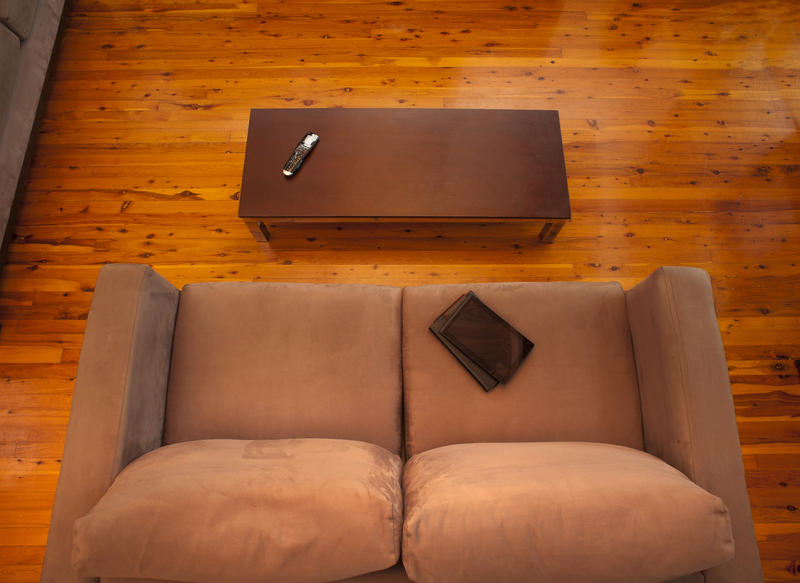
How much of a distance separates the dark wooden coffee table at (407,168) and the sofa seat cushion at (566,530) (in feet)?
3.60

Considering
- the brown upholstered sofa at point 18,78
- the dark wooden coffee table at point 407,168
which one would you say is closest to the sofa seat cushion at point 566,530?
the dark wooden coffee table at point 407,168

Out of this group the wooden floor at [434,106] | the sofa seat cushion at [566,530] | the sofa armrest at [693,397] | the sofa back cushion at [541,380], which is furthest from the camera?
the wooden floor at [434,106]

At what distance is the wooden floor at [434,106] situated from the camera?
6.29 feet

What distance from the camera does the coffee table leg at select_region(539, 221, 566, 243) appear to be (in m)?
1.98

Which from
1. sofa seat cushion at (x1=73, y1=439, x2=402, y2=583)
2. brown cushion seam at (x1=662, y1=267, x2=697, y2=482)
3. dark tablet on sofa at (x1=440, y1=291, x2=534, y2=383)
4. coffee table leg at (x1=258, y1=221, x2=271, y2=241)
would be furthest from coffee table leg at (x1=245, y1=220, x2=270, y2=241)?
brown cushion seam at (x1=662, y1=267, x2=697, y2=482)

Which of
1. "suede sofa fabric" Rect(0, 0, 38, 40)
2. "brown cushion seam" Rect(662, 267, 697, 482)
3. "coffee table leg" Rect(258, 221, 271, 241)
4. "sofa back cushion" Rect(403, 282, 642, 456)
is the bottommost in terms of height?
"coffee table leg" Rect(258, 221, 271, 241)

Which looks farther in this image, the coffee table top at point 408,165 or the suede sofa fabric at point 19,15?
the suede sofa fabric at point 19,15

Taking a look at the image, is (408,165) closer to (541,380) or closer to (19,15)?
(541,380)

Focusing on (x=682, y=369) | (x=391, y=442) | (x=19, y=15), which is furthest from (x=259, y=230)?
(x=682, y=369)

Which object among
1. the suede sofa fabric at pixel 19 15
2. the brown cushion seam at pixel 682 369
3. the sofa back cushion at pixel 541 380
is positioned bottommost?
the sofa back cushion at pixel 541 380

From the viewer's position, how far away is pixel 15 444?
71.0 inches

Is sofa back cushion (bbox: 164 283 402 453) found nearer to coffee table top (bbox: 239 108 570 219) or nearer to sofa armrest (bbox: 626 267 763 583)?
coffee table top (bbox: 239 108 570 219)

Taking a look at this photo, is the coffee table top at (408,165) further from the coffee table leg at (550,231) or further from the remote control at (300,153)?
the coffee table leg at (550,231)

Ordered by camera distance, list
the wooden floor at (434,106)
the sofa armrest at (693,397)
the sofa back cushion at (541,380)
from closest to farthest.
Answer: the sofa armrest at (693,397)
the sofa back cushion at (541,380)
the wooden floor at (434,106)
